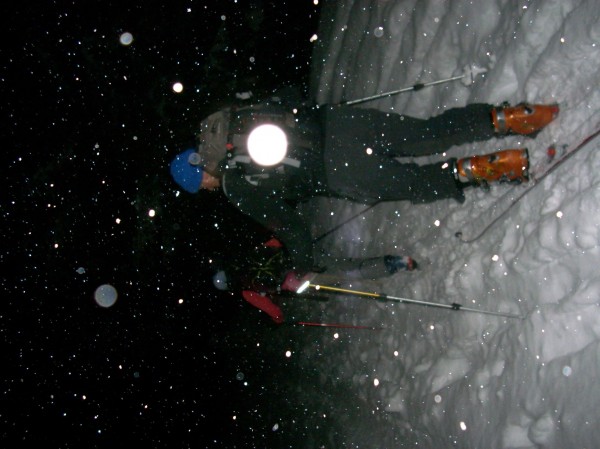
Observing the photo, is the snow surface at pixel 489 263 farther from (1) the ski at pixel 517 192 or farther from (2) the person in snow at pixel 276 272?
(2) the person in snow at pixel 276 272

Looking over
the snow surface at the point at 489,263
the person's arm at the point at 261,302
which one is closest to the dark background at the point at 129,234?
the person's arm at the point at 261,302

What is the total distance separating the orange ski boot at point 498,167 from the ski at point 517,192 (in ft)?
0.60

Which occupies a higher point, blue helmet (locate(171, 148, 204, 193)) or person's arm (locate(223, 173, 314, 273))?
blue helmet (locate(171, 148, 204, 193))

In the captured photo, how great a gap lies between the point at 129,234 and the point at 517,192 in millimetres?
12755

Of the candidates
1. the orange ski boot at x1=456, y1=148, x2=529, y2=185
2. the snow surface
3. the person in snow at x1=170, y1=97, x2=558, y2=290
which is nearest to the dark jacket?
the person in snow at x1=170, y1=97, x2=558, y2=290

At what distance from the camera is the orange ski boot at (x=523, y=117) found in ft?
11.2

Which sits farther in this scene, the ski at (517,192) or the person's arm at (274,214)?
the person's arm at (274,214)

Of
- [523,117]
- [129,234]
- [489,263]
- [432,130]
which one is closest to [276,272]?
[489,263]

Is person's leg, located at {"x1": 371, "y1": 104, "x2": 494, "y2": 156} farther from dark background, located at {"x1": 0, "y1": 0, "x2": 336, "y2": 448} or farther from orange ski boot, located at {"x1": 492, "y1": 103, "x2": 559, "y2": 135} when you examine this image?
dark background, located at {"x1": 0, "y1": 0, "x2": 336, "y2": 448}

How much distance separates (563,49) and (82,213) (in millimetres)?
13642

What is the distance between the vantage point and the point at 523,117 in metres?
3.42

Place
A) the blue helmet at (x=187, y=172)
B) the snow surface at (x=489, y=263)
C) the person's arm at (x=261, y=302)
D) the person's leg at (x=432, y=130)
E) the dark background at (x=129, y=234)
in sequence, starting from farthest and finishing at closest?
the dark background at (x=129, y=234) < the person's arm at (x=261, y=302) < the blue helmet at (x=187, y=172) < the person's leg at (x=432, y=130) < the snow surface at (x=489, y=263)

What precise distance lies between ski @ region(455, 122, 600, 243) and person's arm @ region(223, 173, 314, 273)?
1.71 meters

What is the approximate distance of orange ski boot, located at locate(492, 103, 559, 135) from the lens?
3.43 metres
